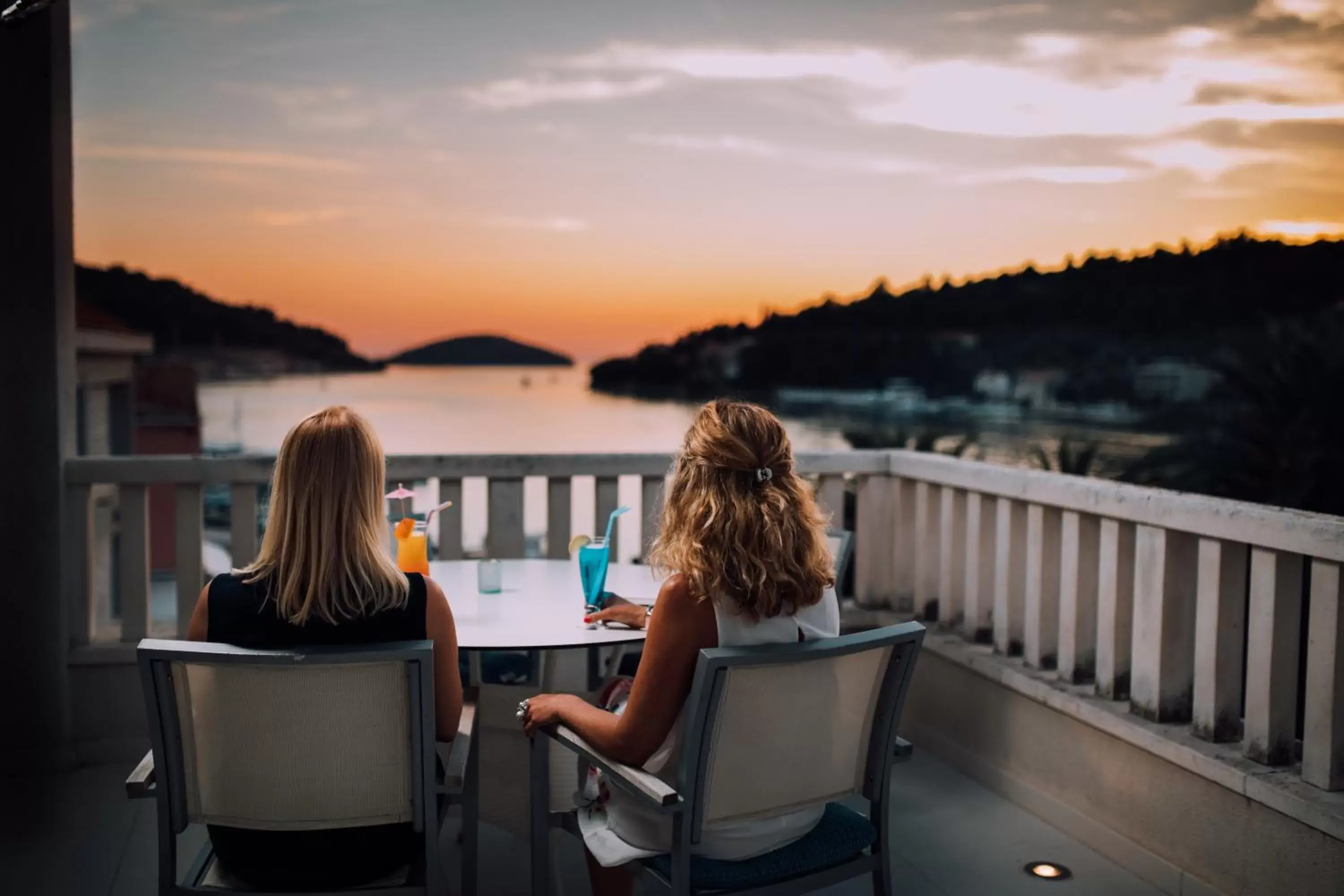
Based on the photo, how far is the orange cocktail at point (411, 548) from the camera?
2340 millimetres

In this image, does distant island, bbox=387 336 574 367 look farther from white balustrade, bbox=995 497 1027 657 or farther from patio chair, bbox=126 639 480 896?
patio chair, bbox=126 639 480 896

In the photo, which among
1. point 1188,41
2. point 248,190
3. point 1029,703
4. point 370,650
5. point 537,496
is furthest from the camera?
point 248,190

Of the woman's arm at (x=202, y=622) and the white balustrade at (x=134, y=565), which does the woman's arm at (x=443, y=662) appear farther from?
the white balustrade at (x=134, y=565)

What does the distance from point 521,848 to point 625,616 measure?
35.6 inches

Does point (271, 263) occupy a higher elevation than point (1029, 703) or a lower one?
higher

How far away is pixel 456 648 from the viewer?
1856mm

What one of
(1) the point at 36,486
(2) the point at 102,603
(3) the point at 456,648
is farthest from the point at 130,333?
(3) the point at 456,648

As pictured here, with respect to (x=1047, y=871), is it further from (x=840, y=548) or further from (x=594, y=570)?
(x=594, y=570)

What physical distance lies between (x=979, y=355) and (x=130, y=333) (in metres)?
6.06

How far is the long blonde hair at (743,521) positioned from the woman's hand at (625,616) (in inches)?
18.9

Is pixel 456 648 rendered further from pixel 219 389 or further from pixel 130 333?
pixel 130 333

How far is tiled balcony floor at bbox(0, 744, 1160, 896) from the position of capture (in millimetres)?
2551

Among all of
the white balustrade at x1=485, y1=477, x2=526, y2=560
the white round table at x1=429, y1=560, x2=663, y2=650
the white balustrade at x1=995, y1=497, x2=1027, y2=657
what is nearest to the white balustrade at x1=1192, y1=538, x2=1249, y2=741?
the white balustrade at x1=995, y1=497, x2=1027, y2=657

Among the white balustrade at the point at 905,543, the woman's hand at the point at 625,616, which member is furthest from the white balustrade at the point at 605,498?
the woman's hand at the point at 625,616
